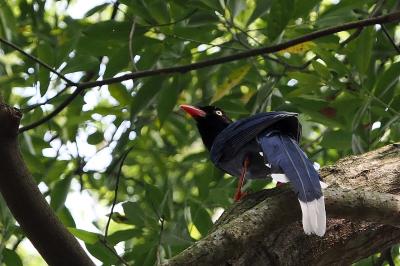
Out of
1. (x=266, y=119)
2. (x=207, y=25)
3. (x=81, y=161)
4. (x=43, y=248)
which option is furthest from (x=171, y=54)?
(x=43, y=248)

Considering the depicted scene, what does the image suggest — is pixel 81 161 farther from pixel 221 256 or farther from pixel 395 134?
pixel 221 256

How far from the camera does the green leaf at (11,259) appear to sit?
429 centimetres

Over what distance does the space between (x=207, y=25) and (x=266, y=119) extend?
1073 millimetres

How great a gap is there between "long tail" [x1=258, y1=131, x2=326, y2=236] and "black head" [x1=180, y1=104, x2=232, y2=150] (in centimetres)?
118

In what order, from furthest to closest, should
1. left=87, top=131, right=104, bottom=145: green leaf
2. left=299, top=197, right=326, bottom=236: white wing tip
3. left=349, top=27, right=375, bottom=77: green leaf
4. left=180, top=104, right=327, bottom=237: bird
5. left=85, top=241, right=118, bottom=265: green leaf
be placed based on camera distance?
left=87, top=131, right=104, bottom=145: green leaf < left=349, top=27, right=375, bottom=77: green leaf < left=85, top=241, right=118, bottom=265: green leaf < left=180, top=104, right=327, bottom=237: bird < left=299, top=197, right=326, bottom=236: white wing tip

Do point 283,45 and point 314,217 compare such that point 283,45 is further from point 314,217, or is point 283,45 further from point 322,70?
point 314,217

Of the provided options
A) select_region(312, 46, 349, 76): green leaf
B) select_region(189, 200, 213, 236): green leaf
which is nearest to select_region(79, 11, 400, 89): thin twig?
select_region(312, 46, 349, 76): green leaf

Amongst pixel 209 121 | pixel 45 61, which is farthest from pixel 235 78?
pixel 45 61

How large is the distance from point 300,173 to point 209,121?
6.28ft

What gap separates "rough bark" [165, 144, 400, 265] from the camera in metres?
2.54

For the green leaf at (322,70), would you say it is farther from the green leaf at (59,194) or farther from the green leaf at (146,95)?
the green leaf at (59,194)

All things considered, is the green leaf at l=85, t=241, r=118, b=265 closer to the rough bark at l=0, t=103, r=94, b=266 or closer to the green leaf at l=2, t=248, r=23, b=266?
the green leaf at l=2, t=248, r=23, b=266

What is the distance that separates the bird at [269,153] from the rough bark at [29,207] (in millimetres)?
885

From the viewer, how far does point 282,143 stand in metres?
3.61
